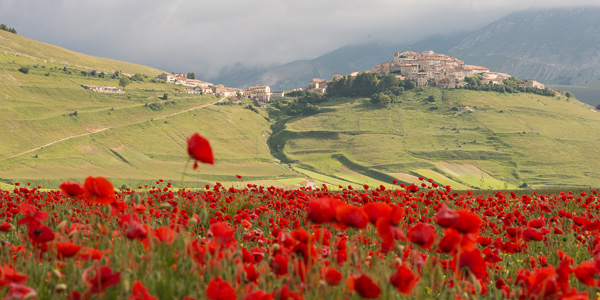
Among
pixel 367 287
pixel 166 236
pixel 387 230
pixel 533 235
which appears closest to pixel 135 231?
pixel 166 236

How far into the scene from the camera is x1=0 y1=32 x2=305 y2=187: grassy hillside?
4587 inches

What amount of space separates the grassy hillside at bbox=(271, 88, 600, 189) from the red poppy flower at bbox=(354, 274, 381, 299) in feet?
402

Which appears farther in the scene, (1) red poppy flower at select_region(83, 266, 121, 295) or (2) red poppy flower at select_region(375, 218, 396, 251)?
(2) red poppy flower at select_region(375, 218, 396, 251)

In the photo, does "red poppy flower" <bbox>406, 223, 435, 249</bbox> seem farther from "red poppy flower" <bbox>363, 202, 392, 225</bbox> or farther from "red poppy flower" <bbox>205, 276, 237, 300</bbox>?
"red poppy flower" <bbox>205, 276, 237, 300</bbox>

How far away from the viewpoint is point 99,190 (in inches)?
156

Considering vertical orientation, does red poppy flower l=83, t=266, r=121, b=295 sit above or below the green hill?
above

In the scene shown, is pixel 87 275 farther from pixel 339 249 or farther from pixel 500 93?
pixel 500 93

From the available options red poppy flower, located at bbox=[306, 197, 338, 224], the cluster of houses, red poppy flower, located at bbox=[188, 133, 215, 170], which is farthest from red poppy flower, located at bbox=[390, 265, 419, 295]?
the cluster of houses

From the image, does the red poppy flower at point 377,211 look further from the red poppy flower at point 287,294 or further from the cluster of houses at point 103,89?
the cluster of houses at point 103,89

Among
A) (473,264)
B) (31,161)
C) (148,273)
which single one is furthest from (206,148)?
(31,161)

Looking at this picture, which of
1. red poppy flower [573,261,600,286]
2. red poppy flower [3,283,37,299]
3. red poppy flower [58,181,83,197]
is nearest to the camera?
red poppy flower [3,283,37,299]

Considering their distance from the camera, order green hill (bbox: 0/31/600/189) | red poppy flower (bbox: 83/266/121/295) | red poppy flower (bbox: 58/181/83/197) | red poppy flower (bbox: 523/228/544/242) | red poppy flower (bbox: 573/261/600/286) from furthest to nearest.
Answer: green hill (bbox: 0/31/600/189) → red poppy flower (bbox: 523/228/544/242) → red poppy flower (bbox: 58/181/83/197) → red poppy flower (bbox: 573/261/600/286) → red poppy flower (bbox: 83/266/121/295)

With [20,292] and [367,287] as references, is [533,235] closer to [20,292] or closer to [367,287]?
[367,287]

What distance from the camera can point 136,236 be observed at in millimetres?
3705
